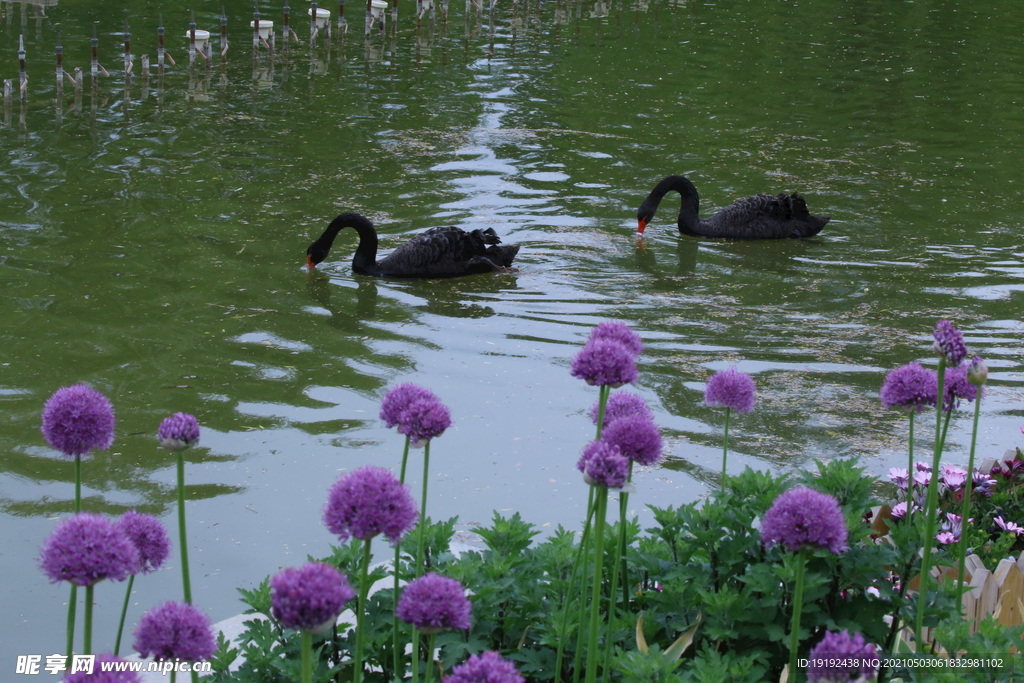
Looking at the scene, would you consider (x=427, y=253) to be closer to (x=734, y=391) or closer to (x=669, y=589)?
(x=734, y=391)

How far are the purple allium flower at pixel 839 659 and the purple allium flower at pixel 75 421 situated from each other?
1526mm

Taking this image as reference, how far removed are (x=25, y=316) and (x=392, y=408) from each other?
19.0 ft

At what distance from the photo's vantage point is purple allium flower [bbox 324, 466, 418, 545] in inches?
77.2

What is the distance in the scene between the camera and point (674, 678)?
2.60 meters

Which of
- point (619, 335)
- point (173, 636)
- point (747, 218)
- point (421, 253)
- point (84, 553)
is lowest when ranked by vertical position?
point (421, 253)

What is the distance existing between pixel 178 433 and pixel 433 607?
66 cm

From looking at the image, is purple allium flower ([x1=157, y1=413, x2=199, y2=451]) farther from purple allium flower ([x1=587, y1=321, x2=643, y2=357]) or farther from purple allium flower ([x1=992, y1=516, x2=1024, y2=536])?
purple allium flower ([x1=992, y1=516, x2=1024, y2=536])

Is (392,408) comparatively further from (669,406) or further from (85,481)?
(669,406)

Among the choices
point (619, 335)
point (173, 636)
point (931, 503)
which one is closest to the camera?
point (173, 636)

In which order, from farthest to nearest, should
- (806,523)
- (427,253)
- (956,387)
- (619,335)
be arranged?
(427,253) < (956,387) < (619,335) < (806,523)

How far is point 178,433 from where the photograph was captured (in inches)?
89.4

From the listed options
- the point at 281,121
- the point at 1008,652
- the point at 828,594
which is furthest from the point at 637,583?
the point at 281,121

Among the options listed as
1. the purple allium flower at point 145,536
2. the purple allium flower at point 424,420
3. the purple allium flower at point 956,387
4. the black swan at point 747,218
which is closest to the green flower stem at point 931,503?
the purple allium flower at point 956,387

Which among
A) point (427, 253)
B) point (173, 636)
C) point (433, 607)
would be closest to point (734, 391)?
point (433, 607)
